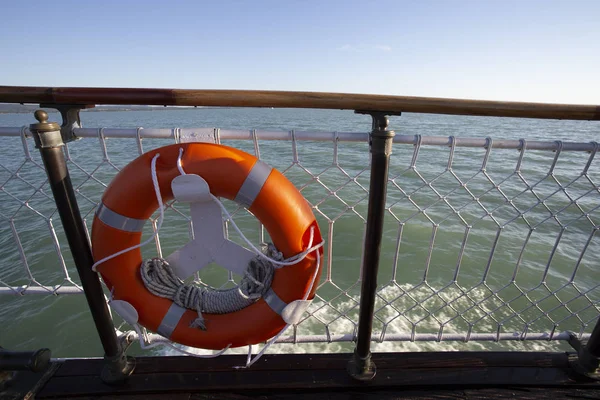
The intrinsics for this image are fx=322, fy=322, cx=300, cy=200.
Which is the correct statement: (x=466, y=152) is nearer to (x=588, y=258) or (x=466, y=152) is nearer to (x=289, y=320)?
(x=588, y=258)

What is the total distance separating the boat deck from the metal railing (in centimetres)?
10

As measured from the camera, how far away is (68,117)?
2.73ft

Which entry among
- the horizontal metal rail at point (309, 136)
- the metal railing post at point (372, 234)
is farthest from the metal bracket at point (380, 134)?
the horizontal metal rail at point (309, 136)

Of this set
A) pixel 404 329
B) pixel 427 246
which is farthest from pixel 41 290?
pixel 427 246

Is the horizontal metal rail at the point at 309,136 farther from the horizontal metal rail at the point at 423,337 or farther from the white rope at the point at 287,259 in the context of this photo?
the horizontal metal rail at the point at 423,337

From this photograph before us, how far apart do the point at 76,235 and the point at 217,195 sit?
0.41 m

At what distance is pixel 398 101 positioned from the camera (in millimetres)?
778

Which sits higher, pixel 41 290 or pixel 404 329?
pixel 41 290

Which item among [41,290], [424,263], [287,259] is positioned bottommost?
[424,263]

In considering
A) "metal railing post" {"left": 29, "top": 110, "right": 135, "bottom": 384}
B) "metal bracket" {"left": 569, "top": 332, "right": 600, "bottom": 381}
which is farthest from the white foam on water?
"metal railing post" {"left": 29, "top": 110, "right": 135, "bottom": 384}

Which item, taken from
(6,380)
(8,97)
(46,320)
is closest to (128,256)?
(8,97)

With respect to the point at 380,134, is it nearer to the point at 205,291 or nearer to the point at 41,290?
the point at 205,291

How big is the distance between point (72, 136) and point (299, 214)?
0.64m

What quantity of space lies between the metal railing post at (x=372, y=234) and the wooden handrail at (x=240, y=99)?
2.1 inches
